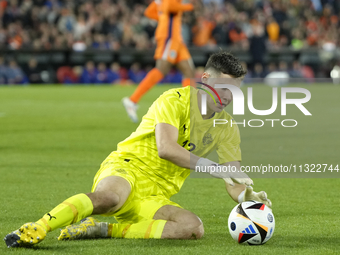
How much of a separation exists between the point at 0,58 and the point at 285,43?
1304 centimetres

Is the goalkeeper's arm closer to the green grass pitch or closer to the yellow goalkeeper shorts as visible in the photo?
the yellow goalkeeper shorts

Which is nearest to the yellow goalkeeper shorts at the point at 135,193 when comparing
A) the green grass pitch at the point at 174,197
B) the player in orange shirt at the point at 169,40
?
the green grass pitch at the point at 174,197

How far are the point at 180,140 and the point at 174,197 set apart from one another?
4.49ft

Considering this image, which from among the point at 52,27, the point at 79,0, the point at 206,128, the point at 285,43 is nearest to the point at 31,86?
the point at 52,27

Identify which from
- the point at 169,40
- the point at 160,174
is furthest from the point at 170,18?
the point at 160,174

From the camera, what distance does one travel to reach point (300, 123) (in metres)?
11.8

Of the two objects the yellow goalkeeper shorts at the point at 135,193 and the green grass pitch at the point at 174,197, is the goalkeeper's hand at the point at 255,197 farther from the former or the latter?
the yellow goalkeeper shorts at the point at 135,193

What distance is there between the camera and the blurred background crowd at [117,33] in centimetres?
2219

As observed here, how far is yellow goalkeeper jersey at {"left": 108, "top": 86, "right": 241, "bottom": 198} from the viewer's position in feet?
14.1

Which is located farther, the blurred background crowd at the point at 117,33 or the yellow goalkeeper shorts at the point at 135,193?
the blurred background crowd at the point at 117,33

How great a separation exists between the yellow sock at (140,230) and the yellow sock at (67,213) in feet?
1.22

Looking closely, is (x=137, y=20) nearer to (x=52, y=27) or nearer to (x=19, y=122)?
(x=52, y=27)

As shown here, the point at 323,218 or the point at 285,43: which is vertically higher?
the point at 323,218

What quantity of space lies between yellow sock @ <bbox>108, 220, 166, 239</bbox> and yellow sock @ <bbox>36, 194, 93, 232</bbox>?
37 centimetres
